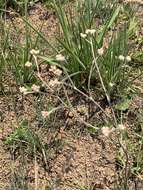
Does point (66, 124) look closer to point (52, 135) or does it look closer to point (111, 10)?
point (52, 135)

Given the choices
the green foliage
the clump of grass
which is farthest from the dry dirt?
the clump of grass

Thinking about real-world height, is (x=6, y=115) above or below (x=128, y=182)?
above

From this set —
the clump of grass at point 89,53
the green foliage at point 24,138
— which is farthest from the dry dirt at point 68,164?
the clump of grass at point 89,53

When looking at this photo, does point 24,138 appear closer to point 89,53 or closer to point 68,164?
point 68,164

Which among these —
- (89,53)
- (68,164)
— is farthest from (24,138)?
(89,53)

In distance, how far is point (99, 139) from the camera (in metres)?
2.08

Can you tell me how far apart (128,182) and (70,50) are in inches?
25.7

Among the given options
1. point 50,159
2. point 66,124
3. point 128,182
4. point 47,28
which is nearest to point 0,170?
point 50,159

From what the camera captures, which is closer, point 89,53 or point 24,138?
point 24,138

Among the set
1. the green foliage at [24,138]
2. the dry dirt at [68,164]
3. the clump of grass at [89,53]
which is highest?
the clump of grass at [89,53]

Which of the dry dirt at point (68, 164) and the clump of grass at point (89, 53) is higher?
the clump of grass at point (89, 53)

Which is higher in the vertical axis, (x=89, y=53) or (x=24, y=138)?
(x=89, y=53)

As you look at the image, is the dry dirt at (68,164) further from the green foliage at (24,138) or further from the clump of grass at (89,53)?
the clump of grass at (89,53)

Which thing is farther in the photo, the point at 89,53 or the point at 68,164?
the point at 89,53
